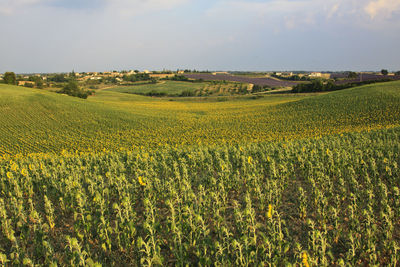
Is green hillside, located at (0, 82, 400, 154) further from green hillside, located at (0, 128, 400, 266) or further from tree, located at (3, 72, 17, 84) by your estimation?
tree, located at (3, 72, 17, 84)

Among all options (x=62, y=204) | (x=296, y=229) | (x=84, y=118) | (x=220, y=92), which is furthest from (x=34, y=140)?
(x=220, y=92)

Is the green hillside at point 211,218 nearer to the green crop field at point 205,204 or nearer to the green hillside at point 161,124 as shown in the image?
the green crop field at point 205,204

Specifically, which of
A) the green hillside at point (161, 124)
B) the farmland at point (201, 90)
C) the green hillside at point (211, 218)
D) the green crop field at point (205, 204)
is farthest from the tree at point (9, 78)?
the green hillside at point (211, 218)

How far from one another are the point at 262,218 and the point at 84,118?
Result: 40.4m

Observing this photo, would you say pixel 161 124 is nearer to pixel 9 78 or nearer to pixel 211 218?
pixel 211 218

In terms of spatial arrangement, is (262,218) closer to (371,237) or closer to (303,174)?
(371,237)

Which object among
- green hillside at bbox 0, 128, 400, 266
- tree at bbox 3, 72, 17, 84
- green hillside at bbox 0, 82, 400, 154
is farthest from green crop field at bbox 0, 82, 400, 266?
tree at bbox 3, 72, 17, 84

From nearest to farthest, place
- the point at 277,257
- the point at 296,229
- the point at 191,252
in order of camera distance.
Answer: the point at 277,257, the point at 191,252, the point at 296,229

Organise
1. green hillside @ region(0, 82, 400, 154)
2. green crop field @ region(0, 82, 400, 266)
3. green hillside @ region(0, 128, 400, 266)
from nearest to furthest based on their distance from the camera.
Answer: green hillside @ region(0, 128, 400, 266) < green crop field @ region(0, 82, 400, 266) < green hillside @ region(0, 82, 400, 154)

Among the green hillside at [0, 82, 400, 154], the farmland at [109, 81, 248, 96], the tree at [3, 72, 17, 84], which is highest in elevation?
the tree at [3, 72, 17, 84]

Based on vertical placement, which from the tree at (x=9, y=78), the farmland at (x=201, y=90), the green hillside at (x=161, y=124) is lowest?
the green hillside at (x=161, y=124)

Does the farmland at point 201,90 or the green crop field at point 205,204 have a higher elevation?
the farmland at point 201,90

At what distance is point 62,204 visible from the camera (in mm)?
8094

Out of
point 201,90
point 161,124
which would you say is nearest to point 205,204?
point 161,124
